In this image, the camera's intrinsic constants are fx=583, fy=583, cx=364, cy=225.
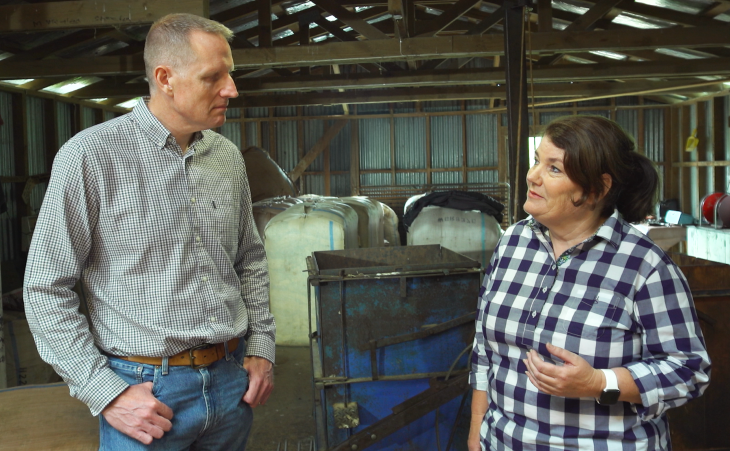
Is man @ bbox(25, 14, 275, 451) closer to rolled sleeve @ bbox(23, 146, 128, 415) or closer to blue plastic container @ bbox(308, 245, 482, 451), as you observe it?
rolled sleeve @ bbox(23, 146, 128, 415)

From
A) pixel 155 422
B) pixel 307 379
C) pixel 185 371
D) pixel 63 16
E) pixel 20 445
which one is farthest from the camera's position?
pixel 307 379

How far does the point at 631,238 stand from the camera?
174cm

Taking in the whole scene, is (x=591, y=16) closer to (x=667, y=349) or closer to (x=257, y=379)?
(x=667, y=349)

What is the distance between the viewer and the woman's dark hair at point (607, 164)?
1.75m

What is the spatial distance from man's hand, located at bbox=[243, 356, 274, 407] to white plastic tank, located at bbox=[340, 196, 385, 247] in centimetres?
638

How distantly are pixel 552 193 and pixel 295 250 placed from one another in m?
5.04

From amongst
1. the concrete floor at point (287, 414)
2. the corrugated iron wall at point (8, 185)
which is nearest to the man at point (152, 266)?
the concrete floor at point (287, 414)

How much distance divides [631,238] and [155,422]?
1464 mm

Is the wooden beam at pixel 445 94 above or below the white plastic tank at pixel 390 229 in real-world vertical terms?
above

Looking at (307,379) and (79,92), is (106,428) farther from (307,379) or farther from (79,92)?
(79,92)

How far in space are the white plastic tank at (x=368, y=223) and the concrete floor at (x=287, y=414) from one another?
8.46ft

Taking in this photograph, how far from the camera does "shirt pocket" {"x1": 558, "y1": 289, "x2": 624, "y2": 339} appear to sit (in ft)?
5.43

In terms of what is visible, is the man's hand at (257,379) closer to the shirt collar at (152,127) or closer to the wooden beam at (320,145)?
the shirt collar at (152,127)

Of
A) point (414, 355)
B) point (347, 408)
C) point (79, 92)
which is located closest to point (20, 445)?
point (347, 408)
